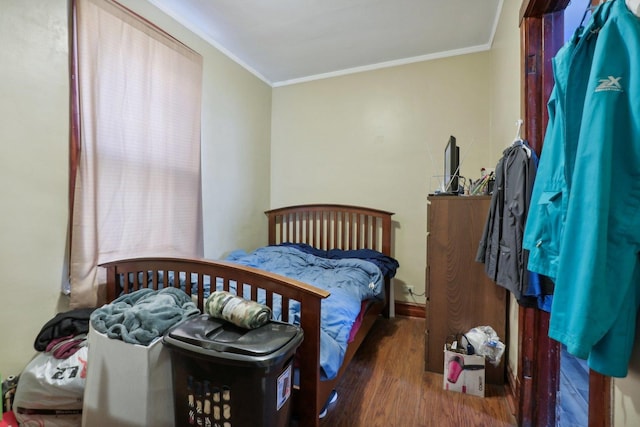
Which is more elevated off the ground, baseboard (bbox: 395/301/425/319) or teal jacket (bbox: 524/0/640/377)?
teal jacket (bbox: 524/0/640/377)

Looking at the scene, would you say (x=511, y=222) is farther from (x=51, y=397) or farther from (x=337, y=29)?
(x=51, y=397)

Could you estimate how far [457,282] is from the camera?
1.82 m

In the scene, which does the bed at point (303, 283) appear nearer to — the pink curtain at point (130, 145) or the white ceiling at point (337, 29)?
the pink curtain at point (130, 145)

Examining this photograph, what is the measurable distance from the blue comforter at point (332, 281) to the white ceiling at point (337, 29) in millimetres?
1969

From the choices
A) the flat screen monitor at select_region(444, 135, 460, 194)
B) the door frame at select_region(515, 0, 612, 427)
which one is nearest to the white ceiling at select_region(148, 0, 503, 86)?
the door frame at select_region(515, 0, 612, 427)

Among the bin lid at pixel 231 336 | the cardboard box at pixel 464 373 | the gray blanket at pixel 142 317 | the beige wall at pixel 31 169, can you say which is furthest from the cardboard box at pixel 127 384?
the cardboard box at pixel 464 373

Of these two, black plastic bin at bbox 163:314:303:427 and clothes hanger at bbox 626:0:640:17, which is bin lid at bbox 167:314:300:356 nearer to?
black plastic bin at bbox 163:314:303:427

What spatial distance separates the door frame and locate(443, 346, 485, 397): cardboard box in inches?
8.6

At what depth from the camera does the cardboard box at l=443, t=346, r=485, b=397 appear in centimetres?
164

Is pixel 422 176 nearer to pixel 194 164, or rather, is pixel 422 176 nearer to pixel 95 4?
pixel 194 164

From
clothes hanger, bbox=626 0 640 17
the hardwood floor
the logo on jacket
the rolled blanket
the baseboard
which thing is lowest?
the hardwood floor

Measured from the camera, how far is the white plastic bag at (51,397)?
4.07 feet

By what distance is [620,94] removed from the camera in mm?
625

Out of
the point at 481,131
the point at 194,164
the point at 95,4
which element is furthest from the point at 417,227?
the point at 95,4
